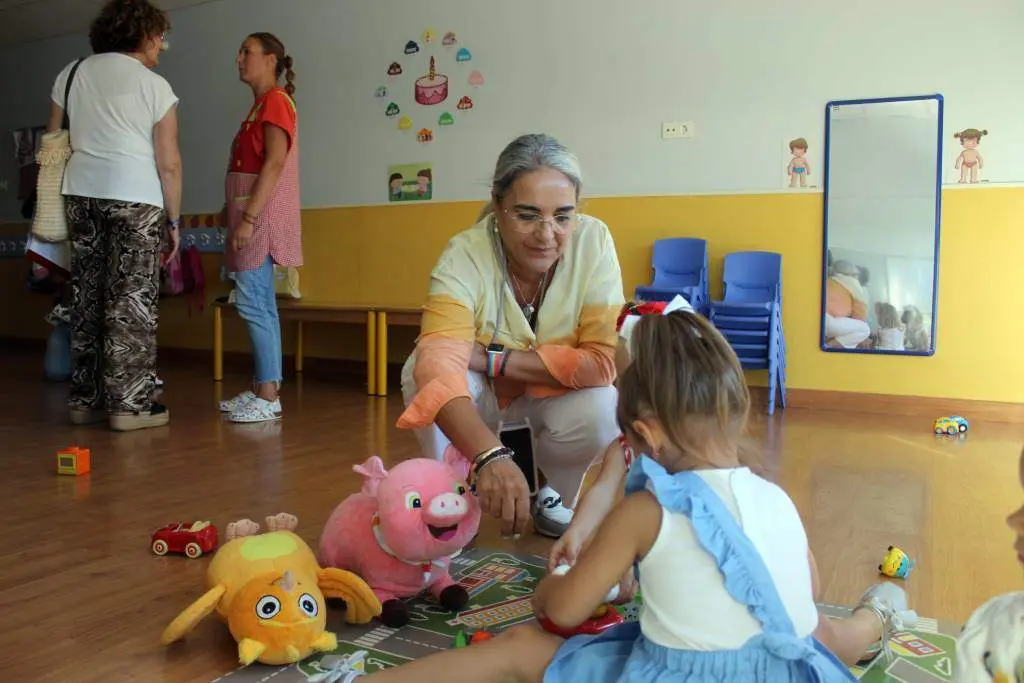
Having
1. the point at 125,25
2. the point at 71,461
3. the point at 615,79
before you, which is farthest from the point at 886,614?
the point at 615,79

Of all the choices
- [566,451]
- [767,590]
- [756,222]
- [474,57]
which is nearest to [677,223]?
[756,222]

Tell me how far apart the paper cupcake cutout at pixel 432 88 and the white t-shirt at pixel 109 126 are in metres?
2.26

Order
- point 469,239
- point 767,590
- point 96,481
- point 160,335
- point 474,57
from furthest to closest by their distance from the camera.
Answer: point 160,335 < point 474,57 < point 96,481 < point 469,239 < point 767,590

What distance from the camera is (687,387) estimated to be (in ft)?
3.26

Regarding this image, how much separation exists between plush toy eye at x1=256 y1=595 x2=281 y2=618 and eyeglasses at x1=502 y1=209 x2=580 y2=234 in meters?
0.82

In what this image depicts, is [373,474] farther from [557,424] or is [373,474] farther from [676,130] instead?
[676,130]

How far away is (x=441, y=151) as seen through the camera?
17.0 feet

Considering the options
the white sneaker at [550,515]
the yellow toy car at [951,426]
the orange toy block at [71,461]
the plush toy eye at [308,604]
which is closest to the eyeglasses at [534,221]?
the white sneaker at [550,515]

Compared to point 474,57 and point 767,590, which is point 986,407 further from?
point 767,590

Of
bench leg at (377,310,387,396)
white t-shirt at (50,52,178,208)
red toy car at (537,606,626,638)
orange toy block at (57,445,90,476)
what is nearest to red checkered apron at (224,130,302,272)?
white t-shirt at (50,52,178,208)

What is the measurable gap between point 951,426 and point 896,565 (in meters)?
2.10

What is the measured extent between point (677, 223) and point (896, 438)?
1.60m

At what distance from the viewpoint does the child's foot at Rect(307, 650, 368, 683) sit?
124 centimetres

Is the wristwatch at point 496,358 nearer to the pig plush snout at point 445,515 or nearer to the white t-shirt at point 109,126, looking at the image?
the pig plush snout at point 445,515
